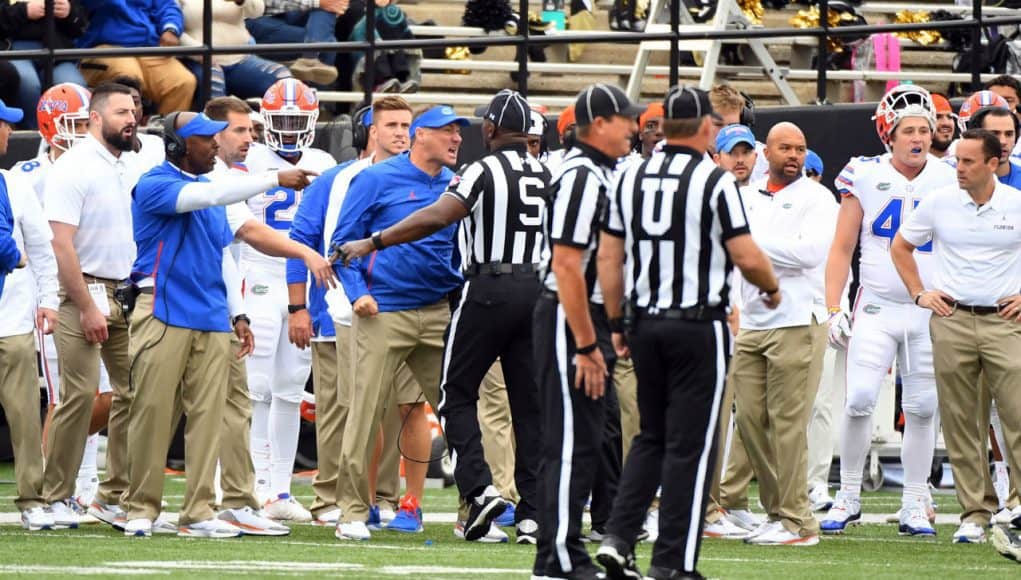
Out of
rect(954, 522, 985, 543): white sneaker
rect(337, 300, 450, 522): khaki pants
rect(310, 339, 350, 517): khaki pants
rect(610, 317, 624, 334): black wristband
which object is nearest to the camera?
rect(610, 317, 624, 334): black wristband

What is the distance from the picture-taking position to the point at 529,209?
9.15m

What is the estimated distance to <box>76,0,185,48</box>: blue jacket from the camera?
1412 centimetres

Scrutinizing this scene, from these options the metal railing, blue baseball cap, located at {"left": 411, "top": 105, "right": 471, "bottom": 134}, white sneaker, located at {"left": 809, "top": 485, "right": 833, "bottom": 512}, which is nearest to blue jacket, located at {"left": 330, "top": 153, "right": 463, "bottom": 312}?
blue baseball cap, located at {"left": 411, "top": 105, "right": 471, "bottom": 134}

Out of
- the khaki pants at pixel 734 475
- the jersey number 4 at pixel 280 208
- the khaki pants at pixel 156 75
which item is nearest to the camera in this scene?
the khaki pants at pixel 734 475

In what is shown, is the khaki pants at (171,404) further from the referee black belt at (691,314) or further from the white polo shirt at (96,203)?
the referee black belt at (691,314)

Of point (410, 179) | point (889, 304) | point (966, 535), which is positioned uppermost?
point (410, 179)

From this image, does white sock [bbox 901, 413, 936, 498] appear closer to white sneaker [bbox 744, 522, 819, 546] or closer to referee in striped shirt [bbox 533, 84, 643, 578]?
white sneaker [bbox 744, 522, 819, 546]

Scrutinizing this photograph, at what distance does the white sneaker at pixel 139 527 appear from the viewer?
953cm

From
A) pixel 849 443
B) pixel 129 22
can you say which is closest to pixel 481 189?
pixel 849 443

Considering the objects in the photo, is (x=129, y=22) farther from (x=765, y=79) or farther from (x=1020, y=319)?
(x=1020, y=319)

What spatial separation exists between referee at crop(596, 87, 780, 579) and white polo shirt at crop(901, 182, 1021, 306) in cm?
278

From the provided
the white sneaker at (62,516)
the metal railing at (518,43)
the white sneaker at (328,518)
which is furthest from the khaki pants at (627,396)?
the metal railing at (518,43)

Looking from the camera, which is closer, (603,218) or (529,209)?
(603,218)

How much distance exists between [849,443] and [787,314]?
4.45 feet
